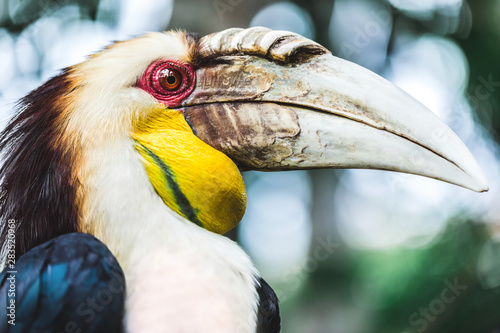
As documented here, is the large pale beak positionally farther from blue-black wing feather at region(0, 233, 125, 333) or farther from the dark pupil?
blue-black wing feather at region(0, 233, 125, 333)

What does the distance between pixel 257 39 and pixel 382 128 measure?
1.85 feet

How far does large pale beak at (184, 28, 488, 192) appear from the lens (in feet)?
5.49

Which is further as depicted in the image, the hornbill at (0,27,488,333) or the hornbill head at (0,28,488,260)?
→ the hornbill head at (0,28,488,260)

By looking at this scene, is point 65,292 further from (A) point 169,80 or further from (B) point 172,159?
(A) point 169,80

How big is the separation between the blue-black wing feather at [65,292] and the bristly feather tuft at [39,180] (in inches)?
5.1

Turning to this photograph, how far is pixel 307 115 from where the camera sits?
1.76 m

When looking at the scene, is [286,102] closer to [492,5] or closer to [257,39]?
[257,39]

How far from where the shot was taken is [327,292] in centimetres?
557

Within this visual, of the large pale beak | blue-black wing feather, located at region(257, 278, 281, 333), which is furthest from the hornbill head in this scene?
blue-black wing feather, located at region(257, 278, 281, 333)

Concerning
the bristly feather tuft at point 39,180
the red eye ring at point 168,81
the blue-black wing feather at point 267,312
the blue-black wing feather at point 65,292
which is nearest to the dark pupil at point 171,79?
the red eye ring at point 168,81

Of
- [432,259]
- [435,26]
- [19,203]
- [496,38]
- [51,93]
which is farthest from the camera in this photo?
[435,26]

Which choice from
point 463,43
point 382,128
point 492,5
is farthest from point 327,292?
point 382,128

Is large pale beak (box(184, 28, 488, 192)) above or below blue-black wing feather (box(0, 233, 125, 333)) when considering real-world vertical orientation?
above

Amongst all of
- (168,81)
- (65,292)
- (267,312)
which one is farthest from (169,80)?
(267,312)
